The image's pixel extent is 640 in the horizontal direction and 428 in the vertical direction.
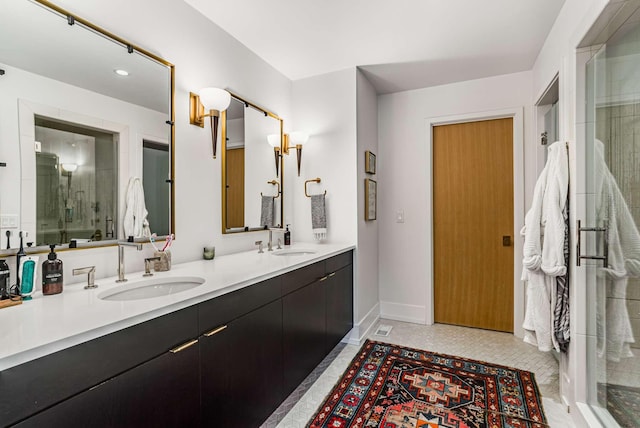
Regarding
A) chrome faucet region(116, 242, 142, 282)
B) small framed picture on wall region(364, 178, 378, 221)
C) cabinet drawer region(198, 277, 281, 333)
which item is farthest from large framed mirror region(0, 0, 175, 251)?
small framed picture on wall region(364, 178, 378, 221)

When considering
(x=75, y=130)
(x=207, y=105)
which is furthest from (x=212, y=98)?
(x=75, y=130)

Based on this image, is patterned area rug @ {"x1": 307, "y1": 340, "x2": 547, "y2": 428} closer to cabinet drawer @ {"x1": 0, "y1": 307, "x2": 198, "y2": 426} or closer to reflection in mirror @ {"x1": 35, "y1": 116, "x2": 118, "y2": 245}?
cabinet drawer @ {"x1": 0, "y1": 307, "x2": 198, "y2": 426}

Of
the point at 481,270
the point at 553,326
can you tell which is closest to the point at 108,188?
the point at 553,326

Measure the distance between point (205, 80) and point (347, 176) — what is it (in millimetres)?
1373

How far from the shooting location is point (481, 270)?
320 cm

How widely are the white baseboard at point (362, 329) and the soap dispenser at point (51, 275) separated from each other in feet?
7.13

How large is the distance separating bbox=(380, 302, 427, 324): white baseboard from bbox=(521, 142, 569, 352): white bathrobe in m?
1.27

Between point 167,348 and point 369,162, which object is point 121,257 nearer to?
point 167,348

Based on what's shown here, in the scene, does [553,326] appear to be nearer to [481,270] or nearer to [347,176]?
[481,270]

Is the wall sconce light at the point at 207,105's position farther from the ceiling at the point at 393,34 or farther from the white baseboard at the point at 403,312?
the white baseboard at the point at 403,312

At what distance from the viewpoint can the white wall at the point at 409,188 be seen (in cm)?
326

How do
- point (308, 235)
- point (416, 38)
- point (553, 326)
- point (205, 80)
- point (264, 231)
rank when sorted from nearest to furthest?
point (553, 326), point (205, 80), point (416, 38), point (264, 231), point (308, 235)

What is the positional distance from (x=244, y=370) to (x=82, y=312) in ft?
2.44

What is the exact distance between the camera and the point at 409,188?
11.1 feet
